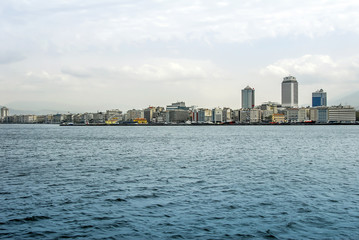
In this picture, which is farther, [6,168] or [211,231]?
[6,168]

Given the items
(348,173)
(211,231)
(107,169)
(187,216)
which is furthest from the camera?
(107,169)

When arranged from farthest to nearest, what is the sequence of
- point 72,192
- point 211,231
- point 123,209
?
1. point 72,192
2. point 123,209
3. point 211,231

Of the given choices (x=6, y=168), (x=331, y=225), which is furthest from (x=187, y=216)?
(x=6, y=168)

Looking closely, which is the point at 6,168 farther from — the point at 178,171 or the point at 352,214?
the point at 352,214

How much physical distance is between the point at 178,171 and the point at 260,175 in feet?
17.2

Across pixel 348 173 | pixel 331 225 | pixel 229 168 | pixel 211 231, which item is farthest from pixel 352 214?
pixel 229 168

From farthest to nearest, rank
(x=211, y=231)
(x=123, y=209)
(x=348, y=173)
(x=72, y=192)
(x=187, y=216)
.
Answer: (x=348, y=173), (x=72, y=192), (x=123, y=209), (x=187, y=216), (x=211, y=231)

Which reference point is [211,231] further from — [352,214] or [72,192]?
[72,192]

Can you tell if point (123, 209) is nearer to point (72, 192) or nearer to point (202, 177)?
point (72, 192)

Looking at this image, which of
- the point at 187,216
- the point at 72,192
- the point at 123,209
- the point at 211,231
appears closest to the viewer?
the point at 211,231

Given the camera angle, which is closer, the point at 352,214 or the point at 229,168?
the point at 352,214

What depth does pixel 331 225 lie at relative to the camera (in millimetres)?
13227

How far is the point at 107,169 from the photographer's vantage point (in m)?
26.5

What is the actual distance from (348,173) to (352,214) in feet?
35.2
